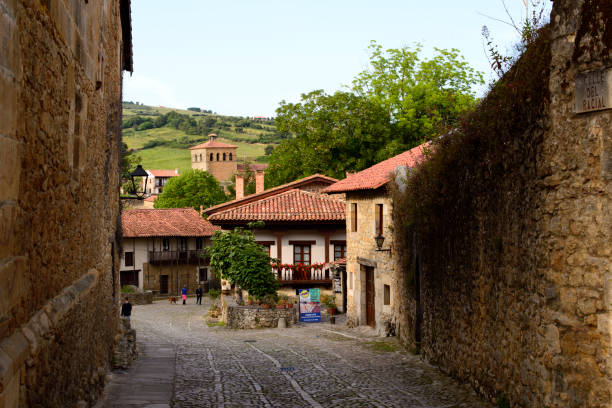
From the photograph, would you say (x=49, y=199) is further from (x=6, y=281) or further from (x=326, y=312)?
(x=326, y=312)

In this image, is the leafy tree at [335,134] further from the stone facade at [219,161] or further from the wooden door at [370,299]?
the stone facade at [219,161]

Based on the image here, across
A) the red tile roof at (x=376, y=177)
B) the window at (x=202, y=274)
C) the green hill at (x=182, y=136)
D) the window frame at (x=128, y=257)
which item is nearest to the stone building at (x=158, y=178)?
the green hill at (x=182, y=136)

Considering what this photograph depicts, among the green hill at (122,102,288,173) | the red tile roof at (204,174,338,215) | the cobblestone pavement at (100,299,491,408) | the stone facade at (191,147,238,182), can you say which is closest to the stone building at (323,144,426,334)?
the cobblestone pavement at (100,299,491,408)

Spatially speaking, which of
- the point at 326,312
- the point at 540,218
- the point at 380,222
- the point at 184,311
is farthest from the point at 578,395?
the point at 184,311

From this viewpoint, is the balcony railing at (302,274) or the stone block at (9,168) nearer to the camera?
the stone block at (9,168)

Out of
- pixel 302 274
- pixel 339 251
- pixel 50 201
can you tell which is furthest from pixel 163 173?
pixel 50 201

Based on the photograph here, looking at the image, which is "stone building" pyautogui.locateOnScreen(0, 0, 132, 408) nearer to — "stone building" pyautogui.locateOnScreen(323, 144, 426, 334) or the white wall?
"stone building" pyautogui.locateOnScreen(323, 144, 426, 334)

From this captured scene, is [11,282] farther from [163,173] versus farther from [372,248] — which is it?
[163,173]

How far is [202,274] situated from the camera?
56688mm

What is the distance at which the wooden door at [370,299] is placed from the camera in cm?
2316

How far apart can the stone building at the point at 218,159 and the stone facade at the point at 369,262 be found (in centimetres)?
10219

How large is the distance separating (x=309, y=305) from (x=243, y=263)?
10.5 feet

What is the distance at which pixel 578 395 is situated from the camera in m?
6.80

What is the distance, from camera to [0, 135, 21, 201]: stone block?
3.94m
